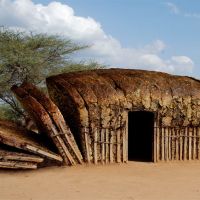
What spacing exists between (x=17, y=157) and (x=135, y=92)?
411 centimetres

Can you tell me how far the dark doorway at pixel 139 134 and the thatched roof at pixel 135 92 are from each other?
6.22ft

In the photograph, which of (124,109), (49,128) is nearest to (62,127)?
(49,128)

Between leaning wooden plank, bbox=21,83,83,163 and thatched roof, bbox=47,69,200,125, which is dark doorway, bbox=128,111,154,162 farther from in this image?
leaning wooden plank, bbox=21,83,83,163

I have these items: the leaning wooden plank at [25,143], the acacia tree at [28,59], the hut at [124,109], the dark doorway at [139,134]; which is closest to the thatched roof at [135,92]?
the hut at [124,109]

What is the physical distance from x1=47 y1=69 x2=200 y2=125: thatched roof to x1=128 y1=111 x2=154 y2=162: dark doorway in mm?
1895

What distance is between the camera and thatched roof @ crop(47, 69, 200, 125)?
13731 mm

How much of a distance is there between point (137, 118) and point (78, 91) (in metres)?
4.07

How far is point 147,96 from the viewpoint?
14141 mm

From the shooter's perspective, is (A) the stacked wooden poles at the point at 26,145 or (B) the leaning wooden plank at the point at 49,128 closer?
(A) the stacked wooden poles at the point at 26,145

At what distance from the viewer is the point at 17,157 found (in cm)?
1211

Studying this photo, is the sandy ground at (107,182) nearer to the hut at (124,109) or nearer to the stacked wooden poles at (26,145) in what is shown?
the stacked wooden poles at (26,145)

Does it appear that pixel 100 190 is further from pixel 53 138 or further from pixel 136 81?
pixel 136 81

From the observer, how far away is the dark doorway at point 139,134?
1667 centimetres

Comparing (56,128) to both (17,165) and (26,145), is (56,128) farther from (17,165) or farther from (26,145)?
(17,165)
